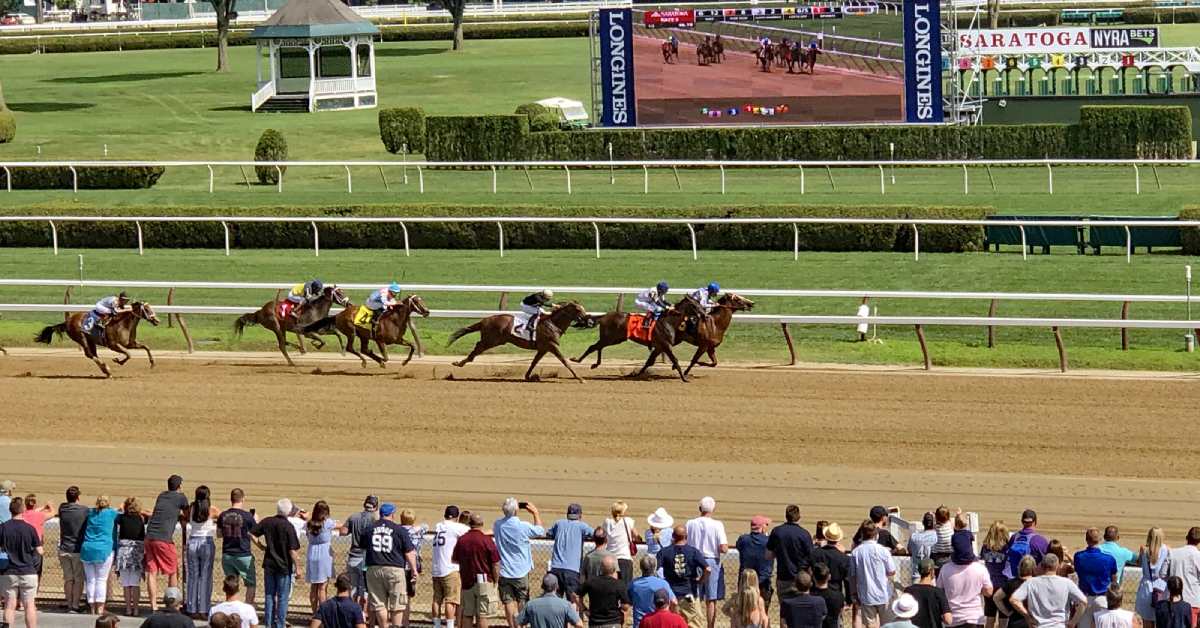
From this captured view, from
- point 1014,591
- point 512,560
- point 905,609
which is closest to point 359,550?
point 512,560

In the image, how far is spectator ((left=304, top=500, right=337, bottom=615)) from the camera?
332 inches

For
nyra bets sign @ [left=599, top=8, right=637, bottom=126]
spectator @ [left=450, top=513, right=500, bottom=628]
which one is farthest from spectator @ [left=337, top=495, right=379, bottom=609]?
nyra bets sign @ [left=599, top=8, right=637, bottom=126]

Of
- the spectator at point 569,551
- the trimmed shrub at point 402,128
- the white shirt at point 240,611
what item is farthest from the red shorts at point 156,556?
the trimmed shrub at point 402,128

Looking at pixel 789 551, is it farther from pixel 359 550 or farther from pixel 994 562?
pixel 359 550

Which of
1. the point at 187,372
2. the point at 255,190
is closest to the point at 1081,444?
the point at 187,372

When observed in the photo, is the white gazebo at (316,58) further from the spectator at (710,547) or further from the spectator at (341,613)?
the spectator at (341,613)

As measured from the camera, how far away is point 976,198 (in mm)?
21609

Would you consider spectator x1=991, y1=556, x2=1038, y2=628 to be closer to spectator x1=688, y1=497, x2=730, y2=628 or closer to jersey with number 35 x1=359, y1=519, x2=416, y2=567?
spectator x1=688, y1=497, x2=730, y2=628

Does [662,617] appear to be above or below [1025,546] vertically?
below

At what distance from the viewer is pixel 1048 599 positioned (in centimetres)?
702

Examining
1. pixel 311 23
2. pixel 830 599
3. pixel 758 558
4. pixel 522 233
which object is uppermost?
pixel 311 23

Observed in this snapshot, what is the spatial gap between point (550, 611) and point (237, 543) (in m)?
2.02

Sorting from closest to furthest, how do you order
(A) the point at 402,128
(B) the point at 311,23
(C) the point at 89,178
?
(C) the point at 89,178
(A) the point at 402,128
(B) the point at 311,23

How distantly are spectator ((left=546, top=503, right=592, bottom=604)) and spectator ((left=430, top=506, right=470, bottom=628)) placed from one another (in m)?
0.51
